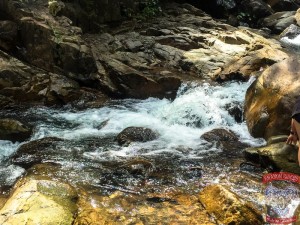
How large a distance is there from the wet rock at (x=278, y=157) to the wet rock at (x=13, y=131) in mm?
5010

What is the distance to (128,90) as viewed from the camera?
1077 centimetres

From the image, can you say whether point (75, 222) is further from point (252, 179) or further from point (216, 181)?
point (252, 179)

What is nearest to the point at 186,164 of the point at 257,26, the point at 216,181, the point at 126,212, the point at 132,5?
the point at 216,181

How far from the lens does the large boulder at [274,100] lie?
301 inches

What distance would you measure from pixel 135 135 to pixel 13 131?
276 centimetres

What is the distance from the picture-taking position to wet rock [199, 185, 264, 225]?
4.82 meters

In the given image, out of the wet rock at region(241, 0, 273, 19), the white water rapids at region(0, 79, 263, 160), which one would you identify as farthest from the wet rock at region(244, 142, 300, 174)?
the wet rock at region(241, 0, 273, 19)

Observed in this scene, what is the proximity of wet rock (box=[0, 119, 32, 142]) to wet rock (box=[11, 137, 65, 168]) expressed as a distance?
34 centimetres

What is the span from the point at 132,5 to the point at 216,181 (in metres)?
12.1

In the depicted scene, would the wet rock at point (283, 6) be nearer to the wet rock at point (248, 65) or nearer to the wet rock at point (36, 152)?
the wet rock at point (248, 65)

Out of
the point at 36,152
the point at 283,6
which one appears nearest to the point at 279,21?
the point at 283,6

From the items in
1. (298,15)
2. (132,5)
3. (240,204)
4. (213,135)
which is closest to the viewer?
(240,204)

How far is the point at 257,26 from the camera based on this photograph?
66.0ft

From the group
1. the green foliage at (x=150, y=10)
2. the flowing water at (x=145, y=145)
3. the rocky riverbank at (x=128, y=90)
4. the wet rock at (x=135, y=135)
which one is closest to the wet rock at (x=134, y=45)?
the rocky riverbank at (x=128, y=90)
